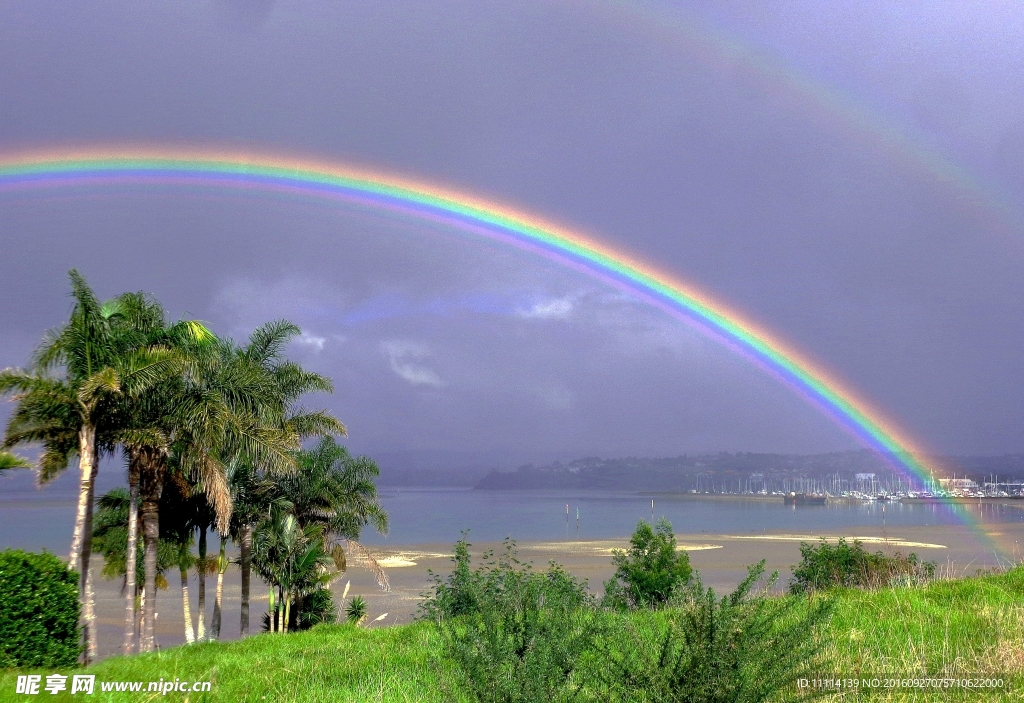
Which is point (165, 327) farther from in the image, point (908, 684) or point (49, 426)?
point (908, 684)

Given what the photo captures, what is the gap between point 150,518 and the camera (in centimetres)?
1944

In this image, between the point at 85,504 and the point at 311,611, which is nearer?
the point at 85,504

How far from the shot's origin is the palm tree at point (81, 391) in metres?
16.1

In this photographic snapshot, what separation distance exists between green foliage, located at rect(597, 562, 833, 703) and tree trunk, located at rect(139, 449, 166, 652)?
16414mm

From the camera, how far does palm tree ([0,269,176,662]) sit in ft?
52.8

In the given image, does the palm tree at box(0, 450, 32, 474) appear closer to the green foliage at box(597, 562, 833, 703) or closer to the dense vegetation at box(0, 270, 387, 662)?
the dense vegetation at box(0, 270, 387, 662)

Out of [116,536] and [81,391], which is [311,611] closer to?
[116,536]

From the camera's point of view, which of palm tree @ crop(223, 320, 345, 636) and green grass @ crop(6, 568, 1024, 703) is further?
palm tree @ crop(223, 320, 345, 636)

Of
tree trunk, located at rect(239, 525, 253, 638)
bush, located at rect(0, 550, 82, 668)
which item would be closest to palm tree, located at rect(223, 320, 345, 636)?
tree trunk, located at rect(239, 525, 253, 638)

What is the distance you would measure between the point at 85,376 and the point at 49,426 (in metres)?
1.36

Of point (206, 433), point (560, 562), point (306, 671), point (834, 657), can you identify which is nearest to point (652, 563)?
point (206, 433)

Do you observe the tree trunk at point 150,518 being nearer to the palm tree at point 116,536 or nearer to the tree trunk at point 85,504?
the tree trunk at point 85,504

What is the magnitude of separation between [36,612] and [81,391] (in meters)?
5.73

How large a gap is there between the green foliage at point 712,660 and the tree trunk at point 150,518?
16.4m
